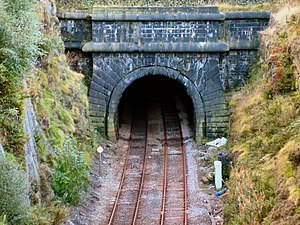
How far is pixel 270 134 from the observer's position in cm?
1614

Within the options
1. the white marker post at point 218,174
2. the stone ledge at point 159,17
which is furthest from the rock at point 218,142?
the stone ledge at point 159,17

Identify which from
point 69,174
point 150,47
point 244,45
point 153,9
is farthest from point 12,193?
point 244,45

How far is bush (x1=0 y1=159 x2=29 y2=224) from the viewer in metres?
10.1

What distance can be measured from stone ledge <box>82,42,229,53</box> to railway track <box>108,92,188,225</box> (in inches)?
160

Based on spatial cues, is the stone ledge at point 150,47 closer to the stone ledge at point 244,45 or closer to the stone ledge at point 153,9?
the stone ledge at point 244,45

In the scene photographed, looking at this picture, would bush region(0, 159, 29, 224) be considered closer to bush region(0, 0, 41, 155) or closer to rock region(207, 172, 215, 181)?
bush region(0, 0, 41, 155)

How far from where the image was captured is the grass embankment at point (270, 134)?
1221 cm

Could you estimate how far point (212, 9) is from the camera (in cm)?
2327

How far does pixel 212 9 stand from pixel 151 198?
956 cm

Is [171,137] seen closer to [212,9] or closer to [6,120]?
[212,9]

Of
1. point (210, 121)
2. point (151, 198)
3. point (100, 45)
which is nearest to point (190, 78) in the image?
point (210, 121)

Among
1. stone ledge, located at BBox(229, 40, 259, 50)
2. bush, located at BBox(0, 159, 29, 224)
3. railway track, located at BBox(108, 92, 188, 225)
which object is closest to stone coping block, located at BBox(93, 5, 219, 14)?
stone ledge, located at BBox(229, 40, 259, 50)

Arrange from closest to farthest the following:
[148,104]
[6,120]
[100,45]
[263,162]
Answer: [6,120]
[263,162]
[100,45]
[148,104]

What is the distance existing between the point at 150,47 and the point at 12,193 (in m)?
13.6
